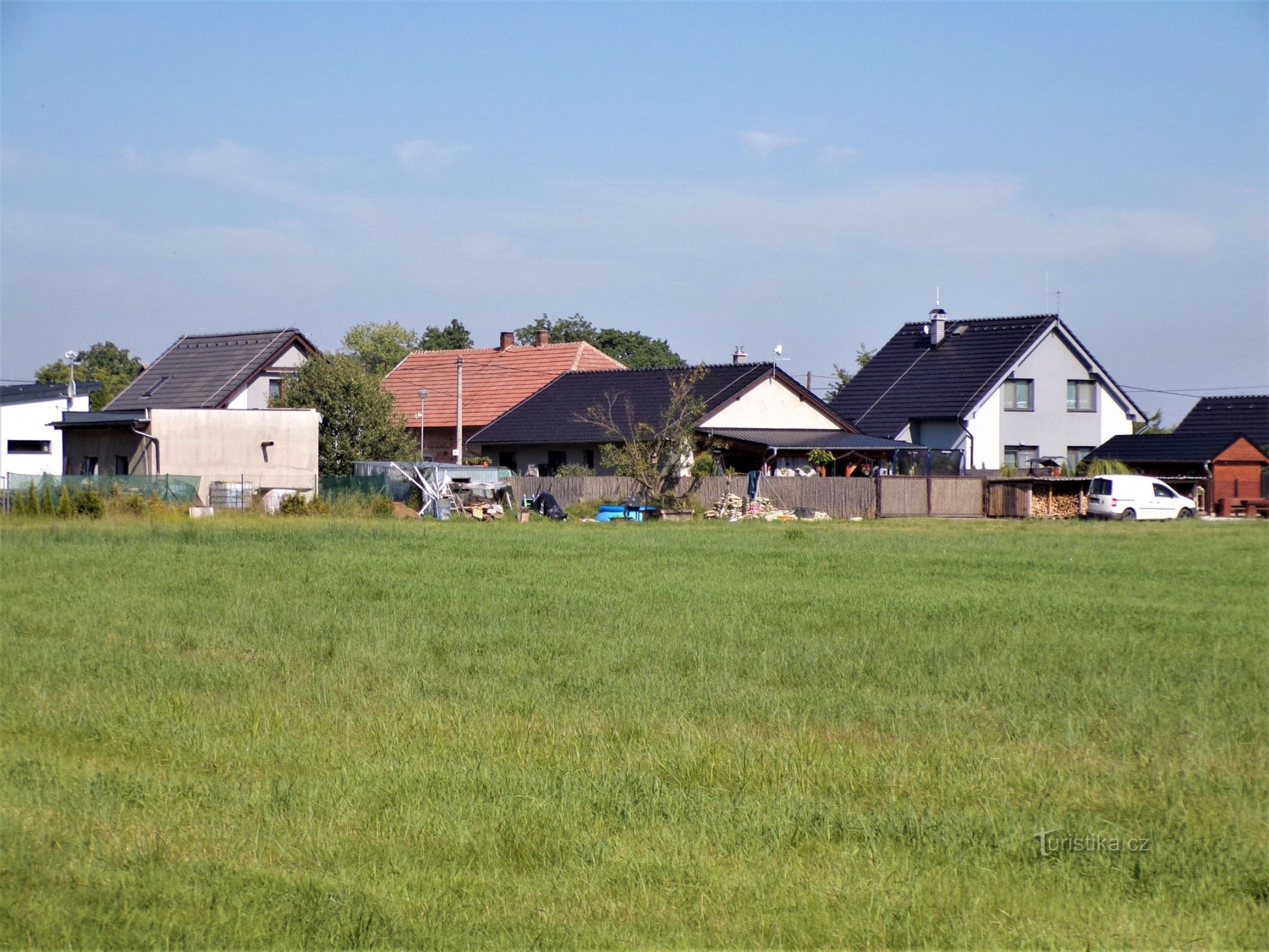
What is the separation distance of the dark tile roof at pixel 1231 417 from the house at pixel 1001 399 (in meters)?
6.14

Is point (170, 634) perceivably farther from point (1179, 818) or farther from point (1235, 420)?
point (1235, 420)

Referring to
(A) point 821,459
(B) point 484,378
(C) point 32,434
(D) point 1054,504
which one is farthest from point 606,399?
(C) point 32,434

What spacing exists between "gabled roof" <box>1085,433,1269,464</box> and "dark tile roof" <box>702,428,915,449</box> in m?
8.37

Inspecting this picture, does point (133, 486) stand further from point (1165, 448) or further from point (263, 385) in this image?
point (1165, 448)

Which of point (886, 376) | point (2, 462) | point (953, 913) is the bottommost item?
point (953, 913)

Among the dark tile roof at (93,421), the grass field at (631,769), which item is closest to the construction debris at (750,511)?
the dark tile roof at (93,421)

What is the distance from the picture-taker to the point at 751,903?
227 inches

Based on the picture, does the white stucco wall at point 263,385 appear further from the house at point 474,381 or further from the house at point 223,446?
the house at point 223,446

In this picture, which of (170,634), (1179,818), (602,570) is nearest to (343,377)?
(602,570)

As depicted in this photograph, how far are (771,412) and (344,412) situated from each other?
1743 cm

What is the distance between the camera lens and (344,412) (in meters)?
49.7

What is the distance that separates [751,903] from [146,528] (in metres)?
26.9

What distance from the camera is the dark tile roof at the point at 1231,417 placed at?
2264 inches

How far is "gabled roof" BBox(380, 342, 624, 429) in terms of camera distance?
60.1 m
